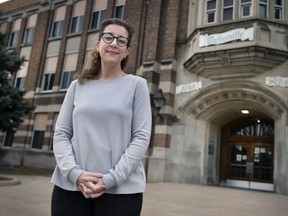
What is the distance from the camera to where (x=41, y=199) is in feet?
22.8

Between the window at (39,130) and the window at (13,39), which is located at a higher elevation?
the window at (13,39)

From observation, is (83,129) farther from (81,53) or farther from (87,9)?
(87,9)

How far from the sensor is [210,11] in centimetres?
1332

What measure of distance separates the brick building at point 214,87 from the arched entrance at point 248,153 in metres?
0.04

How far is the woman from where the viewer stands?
68.0 inches

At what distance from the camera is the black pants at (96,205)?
1719mm

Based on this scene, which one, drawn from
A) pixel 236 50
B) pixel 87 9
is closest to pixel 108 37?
pixel 236 50

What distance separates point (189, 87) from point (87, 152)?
39.3 feet

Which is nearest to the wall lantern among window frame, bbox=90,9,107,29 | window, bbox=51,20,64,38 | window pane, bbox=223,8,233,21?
window pane, bbox=223,8,233,21

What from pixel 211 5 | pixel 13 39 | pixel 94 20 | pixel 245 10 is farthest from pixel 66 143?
pixel 13 39

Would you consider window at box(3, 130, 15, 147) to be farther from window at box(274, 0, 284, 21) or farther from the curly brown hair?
the curly brown hair

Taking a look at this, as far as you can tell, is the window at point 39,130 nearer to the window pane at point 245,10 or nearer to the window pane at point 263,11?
the window pane at point 245,10

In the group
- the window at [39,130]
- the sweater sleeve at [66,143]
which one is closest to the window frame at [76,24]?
the window at [39,130]

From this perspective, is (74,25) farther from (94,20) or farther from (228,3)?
(228,3)
